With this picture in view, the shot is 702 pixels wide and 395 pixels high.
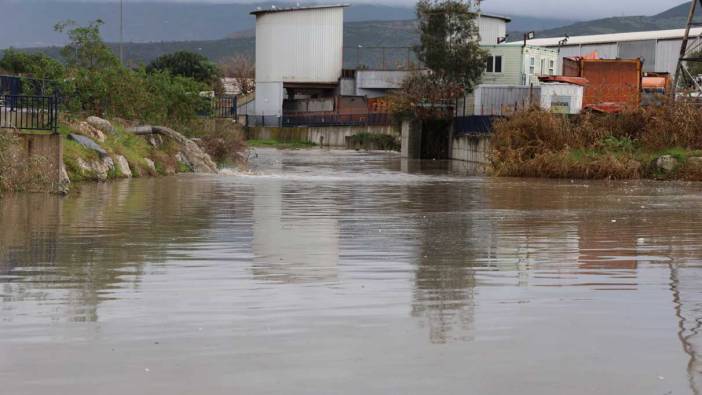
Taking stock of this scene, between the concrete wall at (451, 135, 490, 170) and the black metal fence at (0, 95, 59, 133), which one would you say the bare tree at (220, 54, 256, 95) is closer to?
the concrete wall at (451, 135, 490, 170)

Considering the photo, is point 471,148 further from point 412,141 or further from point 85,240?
point 85,240

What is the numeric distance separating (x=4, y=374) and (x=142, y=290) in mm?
3465

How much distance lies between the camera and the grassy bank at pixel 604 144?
1563 inches

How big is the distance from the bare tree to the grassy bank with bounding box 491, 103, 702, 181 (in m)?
109

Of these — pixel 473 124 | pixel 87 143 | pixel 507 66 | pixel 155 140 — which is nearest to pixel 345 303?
pixel 87 143

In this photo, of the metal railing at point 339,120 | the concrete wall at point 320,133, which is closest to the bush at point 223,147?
the concrete wall at point 320,133

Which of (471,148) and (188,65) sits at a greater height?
(188,65)

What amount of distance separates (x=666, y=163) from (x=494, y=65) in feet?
125

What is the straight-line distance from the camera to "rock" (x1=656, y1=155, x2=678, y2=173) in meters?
40.1

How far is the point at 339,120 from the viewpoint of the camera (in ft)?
343

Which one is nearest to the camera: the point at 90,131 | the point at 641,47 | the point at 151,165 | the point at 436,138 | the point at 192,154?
the point at 90,131

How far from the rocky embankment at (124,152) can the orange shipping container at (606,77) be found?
80.4 ft

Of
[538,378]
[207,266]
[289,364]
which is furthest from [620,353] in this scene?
[207,266]

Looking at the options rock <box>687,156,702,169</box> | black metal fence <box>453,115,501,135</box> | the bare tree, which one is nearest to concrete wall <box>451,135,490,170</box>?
black metal fence <box>453,115,501,135</box>
